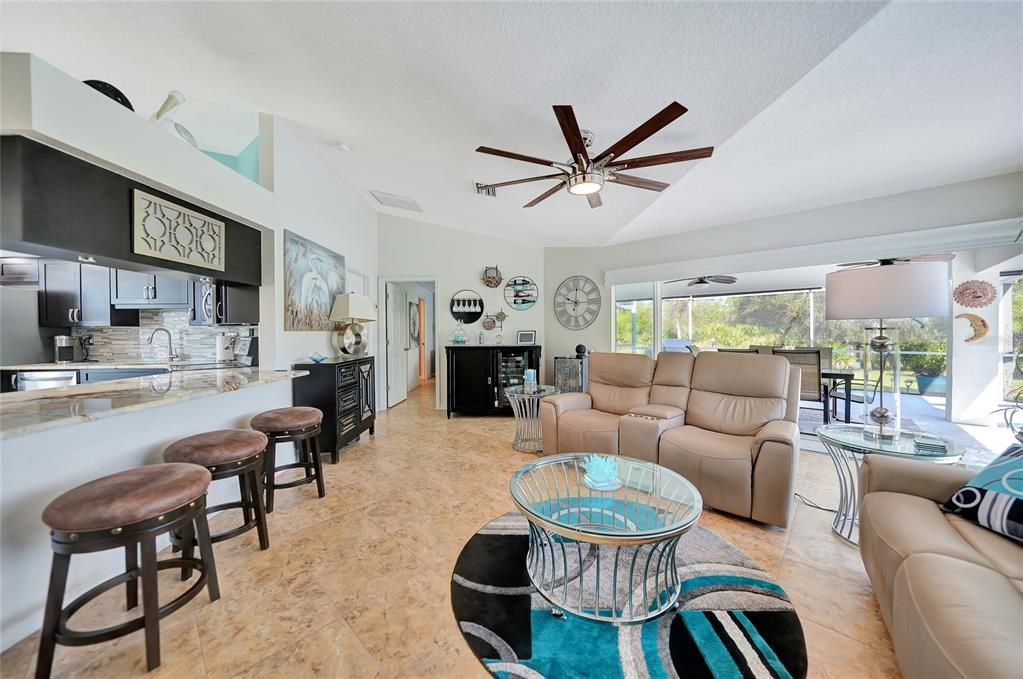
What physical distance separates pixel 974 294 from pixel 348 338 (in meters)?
5.79

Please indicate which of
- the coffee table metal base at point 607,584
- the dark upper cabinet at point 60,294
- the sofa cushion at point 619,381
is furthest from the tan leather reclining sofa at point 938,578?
the dark upper cabinet at point 60,294

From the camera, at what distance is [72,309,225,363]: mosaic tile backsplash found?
329 cm

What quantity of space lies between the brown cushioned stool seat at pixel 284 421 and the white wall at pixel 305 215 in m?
0.72

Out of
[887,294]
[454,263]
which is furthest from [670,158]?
[454,263]

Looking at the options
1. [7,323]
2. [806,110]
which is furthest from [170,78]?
[806,110]

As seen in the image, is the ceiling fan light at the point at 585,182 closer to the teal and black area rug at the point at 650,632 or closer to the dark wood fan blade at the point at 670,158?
the dark wood fan blade at the point at 670,158

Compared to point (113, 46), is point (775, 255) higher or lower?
lower

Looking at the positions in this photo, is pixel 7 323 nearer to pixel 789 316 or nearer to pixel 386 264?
pixel 386 264

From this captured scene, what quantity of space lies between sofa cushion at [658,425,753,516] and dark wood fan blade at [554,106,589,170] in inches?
77.4

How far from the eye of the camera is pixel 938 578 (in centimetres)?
103

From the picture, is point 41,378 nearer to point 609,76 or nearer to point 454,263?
point 454,263

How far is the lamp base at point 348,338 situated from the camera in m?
3.90

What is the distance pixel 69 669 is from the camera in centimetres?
126

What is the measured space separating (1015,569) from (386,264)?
224 inches
